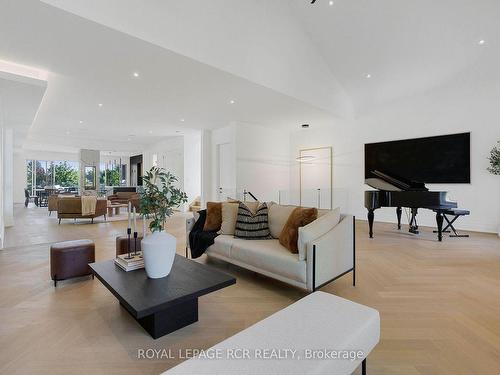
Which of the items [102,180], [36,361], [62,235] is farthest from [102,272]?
[102,180]

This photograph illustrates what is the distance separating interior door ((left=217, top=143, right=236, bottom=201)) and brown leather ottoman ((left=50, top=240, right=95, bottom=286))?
460 centimetres

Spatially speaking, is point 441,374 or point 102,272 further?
point 102,272

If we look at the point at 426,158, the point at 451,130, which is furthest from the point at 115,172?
the point at 451,130

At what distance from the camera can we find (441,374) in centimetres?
152

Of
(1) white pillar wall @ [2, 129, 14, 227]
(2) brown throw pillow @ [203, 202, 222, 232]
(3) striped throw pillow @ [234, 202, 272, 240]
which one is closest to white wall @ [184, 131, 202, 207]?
(1) white pillar wall @ [2, 129, 14, 227]

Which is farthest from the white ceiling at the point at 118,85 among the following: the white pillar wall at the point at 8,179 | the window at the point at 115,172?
the window at the point at 115,172

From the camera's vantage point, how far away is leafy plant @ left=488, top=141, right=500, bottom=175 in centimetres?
504

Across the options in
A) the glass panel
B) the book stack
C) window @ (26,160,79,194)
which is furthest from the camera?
the glass panel

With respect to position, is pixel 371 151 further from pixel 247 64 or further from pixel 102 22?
pixel 102 22

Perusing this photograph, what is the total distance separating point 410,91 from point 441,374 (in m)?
6.48

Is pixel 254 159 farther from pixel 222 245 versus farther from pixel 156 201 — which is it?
pixel 156 201

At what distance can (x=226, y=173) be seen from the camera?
26.0ft

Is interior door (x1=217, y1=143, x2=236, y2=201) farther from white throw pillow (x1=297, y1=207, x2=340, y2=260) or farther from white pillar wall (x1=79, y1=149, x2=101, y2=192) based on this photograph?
white pillar wall (x1=79, y1=149, x2=101, y2=192)

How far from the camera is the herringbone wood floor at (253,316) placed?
5.36 ft
